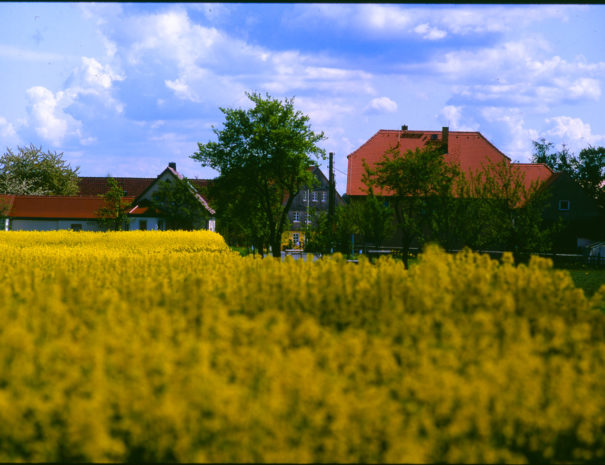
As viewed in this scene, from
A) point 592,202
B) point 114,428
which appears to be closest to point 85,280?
point 114,428

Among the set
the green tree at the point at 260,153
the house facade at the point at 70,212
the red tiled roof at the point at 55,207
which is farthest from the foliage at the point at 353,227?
the red tiled roof at the point at 55,207

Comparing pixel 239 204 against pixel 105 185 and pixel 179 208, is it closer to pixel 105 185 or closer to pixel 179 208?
pixel 179 208

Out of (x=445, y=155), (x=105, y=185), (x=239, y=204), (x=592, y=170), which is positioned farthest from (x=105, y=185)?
(x=592, y=170)

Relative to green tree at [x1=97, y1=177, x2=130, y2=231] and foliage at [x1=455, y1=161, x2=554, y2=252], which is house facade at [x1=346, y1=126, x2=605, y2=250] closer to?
foliage at [x1=455, y1=161, x2=554, y2=252]

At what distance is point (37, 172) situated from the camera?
78.8 meters

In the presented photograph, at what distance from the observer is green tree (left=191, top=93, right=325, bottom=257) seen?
3922 cm

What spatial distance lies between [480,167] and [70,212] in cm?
4326

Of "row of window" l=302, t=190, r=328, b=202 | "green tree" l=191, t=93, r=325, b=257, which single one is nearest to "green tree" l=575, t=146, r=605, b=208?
"row of window" l=302, t=190, r=328, b=202

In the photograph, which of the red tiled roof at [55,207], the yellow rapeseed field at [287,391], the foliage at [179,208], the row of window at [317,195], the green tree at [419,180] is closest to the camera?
the yellow rapeseed field at [287,391]

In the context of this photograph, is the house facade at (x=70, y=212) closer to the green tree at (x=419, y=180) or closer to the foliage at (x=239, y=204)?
the foliage at (x=239, y=204)

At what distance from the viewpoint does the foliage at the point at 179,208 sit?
60562 mm

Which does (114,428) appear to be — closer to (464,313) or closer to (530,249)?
(464,313)

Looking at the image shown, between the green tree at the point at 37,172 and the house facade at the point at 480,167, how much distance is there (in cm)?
4422

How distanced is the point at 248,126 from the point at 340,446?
3704 centimetres
